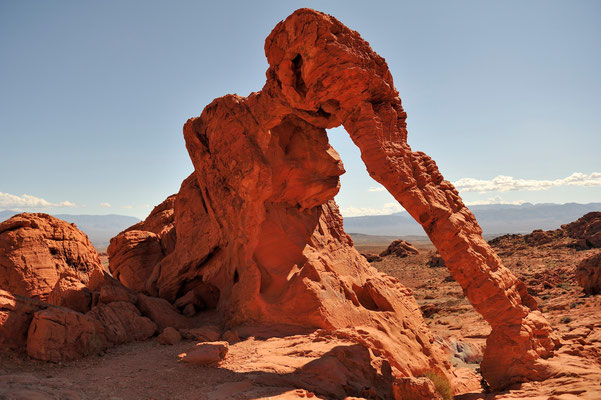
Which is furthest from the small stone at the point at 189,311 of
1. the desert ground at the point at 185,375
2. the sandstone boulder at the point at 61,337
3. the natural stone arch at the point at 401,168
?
the natural stone arch at the point at 401,168

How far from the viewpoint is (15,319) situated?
25.8ft

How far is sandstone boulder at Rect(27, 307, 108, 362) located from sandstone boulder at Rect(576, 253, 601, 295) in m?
22.7

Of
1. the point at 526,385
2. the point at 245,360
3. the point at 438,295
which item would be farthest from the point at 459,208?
the point at 438,295

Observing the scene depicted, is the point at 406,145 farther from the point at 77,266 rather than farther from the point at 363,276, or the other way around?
the point at 77,266

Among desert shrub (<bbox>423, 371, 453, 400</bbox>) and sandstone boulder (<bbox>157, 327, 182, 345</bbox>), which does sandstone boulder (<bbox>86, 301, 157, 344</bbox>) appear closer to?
sandstone boulder (<bbox>157, 327, 182, 345</bbox>)

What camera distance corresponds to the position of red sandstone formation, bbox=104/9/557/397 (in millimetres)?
8367

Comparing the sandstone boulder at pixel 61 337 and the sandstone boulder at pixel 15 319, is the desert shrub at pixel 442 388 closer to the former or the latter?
the sandstone boulder at pixel 61 337

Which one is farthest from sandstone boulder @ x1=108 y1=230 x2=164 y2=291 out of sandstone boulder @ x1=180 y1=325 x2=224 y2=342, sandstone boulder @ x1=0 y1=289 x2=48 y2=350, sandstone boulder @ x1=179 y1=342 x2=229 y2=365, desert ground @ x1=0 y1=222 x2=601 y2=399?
sandstone boulder @ x1=179 y1=342 x2=229 y2=365

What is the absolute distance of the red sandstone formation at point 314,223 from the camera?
837 cm

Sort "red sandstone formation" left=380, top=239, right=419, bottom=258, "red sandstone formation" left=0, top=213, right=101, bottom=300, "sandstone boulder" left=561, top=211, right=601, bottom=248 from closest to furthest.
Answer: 1. "red sandstone formation" left=0, top=213, right=101, bottom=300
2. "sandstone boulder" left=561, top=211, right=601, bottom=248
3. "red sandstone formation" left=380, top=239, right=419, bottom=258

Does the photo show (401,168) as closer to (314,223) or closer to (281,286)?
(314,223)

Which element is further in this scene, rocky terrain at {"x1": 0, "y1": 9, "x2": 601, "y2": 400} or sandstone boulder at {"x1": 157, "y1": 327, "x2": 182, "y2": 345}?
sandstone boulder at {"x1": 157, "y1": 327, "x2": 182, "y2": 345}

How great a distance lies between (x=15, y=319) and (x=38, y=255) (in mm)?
4743

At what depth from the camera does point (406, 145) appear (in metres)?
9.55
